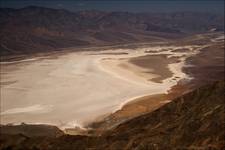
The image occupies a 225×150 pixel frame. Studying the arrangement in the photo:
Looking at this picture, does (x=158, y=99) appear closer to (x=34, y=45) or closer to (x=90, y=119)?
(x=90, y=119)

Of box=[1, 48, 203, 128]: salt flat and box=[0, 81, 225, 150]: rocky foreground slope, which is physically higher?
box=[0, 81, 225, 150]: rocky foreground slope

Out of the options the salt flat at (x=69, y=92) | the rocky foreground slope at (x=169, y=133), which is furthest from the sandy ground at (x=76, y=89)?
the rocky foreground slope at (x=169, y=133)

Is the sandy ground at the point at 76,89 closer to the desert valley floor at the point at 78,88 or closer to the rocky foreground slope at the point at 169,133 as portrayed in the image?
the desert valley floor at the point at 78,88

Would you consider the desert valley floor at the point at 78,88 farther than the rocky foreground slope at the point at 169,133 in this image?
Yes

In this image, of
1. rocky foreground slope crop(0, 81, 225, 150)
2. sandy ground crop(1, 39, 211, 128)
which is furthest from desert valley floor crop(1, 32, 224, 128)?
rocky foreground slope crop(0, 81, 225, 150)

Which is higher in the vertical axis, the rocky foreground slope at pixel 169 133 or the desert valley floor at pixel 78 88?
the rocky foreground slope at pixel 169 133

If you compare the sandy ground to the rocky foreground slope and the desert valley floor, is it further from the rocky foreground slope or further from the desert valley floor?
the rocky foreground slope
